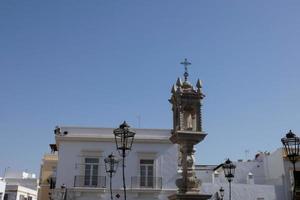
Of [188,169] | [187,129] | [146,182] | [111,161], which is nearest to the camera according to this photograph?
[188,169]

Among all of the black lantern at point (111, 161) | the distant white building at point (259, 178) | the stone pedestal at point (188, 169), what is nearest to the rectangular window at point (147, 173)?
the distant white building at point (259, 178)

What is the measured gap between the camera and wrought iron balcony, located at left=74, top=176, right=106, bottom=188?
2572cm

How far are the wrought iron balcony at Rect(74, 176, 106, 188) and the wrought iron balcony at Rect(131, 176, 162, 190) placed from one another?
1.83 meters

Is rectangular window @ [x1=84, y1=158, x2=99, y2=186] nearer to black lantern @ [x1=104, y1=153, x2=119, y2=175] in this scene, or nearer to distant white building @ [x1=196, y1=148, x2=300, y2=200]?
black lantern @ [x1=104, y1=153, x2=119, y2=175]

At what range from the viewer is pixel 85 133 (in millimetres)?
26891

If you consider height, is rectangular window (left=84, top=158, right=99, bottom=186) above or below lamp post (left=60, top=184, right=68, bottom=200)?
above

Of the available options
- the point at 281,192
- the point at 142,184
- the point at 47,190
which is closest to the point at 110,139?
the point at 142,184

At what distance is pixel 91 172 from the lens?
2617 cm

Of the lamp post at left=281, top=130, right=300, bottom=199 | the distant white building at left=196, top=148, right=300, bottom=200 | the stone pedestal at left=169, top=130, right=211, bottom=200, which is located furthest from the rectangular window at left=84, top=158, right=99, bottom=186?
the lamp post at left=281, top=130, right=300, bottom=199

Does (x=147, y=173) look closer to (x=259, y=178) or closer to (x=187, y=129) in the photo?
(x=259, y=178)

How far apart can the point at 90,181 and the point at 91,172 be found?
0.56 meters

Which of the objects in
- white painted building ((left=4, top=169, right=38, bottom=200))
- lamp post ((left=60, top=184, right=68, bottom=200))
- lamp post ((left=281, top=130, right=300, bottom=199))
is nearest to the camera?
lamp post ((left=281, top=130, right=300, bottom=199))

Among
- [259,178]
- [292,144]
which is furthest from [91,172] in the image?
[292,144]

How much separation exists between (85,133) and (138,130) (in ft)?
11.0
